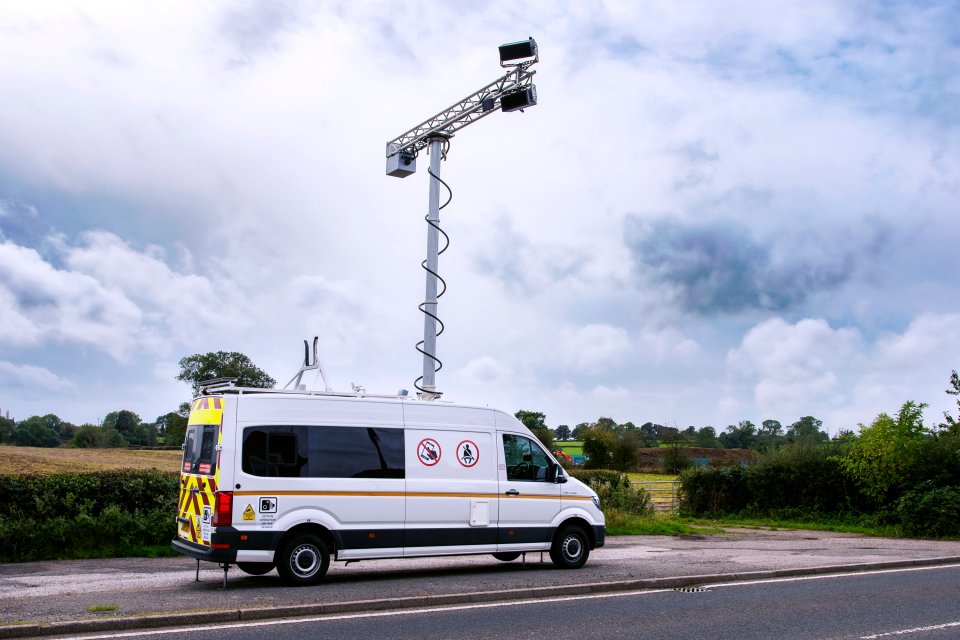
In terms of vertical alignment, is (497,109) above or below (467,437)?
above

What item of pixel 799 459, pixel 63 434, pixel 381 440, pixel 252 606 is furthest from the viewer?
pixel 63 434

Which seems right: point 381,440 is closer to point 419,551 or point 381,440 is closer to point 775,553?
point 419,551

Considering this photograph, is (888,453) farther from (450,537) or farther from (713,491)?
(450,537)

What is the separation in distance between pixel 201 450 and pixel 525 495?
484cm

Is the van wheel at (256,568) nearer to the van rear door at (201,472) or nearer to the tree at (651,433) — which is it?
the van rear door at (201,472)

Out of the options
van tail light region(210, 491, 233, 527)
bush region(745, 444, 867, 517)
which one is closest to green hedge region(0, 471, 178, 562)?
van tail light region(210, 491, 233, 527)

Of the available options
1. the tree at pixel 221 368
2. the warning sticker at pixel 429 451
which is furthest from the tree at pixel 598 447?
the warning sticker at pixel 429 451

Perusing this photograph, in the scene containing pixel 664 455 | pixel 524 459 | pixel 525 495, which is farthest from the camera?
pixel 664 455

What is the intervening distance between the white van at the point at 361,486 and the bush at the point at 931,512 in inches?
495

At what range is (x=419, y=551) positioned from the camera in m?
12.7

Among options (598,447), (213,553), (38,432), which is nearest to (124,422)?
(38,432)

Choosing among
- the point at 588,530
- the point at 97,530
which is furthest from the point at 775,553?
the point at 97,530

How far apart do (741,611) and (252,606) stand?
17.8 feet

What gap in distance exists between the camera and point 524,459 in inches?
549
